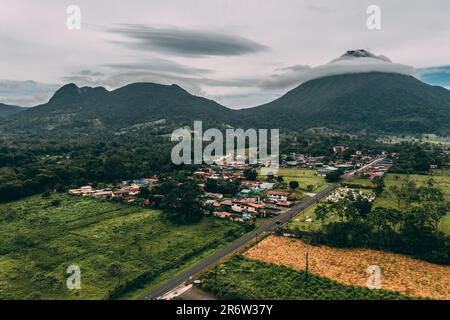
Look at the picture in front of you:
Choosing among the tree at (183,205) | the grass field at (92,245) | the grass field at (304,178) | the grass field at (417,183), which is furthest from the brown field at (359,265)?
the grass field at (304,178)

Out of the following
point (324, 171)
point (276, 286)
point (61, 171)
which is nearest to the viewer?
point (276, 286)

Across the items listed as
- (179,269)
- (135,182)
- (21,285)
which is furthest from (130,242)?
(135,182)

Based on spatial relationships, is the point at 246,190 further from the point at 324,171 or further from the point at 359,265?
the point at 359,265

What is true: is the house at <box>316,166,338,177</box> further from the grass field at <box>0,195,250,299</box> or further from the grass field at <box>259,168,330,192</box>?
the grass field at <box>0,195,250,299</box>

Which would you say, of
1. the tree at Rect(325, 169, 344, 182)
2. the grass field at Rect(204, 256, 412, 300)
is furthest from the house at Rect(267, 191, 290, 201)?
the grass field at Rect(204, 256, 412, 300)

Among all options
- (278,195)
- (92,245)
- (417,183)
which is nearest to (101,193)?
(92,245)

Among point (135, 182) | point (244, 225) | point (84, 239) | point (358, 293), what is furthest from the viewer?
point (135, 182)

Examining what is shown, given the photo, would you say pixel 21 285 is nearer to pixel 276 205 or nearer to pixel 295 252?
pixel 295 252

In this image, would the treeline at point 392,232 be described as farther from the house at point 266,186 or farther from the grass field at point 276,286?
the house at point 266,186
